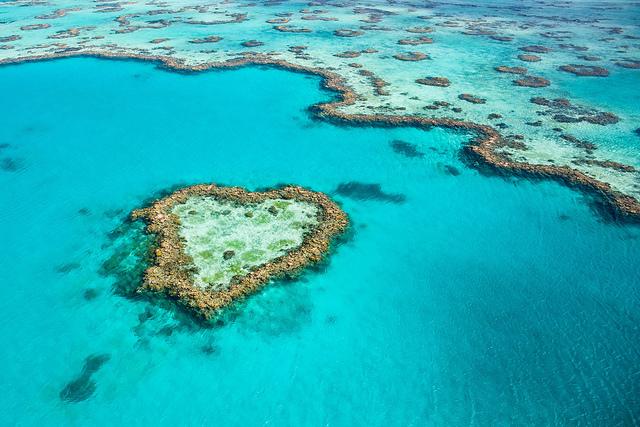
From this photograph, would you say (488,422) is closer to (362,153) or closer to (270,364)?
(270,364)

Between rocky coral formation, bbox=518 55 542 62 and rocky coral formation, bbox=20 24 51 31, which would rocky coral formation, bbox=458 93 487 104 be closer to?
rocky coral formation, bbox=518 55 542 62

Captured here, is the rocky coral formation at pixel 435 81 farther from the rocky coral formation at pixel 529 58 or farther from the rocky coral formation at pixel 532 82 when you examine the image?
the rocky coral formation at pixel 529 58

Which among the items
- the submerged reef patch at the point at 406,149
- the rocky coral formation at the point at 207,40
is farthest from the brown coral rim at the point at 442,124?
the rocky coral formation at the point at 207,40

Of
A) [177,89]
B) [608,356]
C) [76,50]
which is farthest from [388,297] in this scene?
[76,50]

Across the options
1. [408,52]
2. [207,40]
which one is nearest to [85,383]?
[408,52]

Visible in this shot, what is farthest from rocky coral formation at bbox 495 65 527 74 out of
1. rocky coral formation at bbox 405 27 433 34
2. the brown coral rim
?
rocky coral formation at bbox 405 27 433 34

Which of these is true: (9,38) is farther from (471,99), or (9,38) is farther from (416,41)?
(471,99)

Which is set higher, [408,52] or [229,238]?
[408,52]

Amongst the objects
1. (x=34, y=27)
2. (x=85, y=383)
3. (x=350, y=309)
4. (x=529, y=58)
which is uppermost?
(x=529, y=58)
